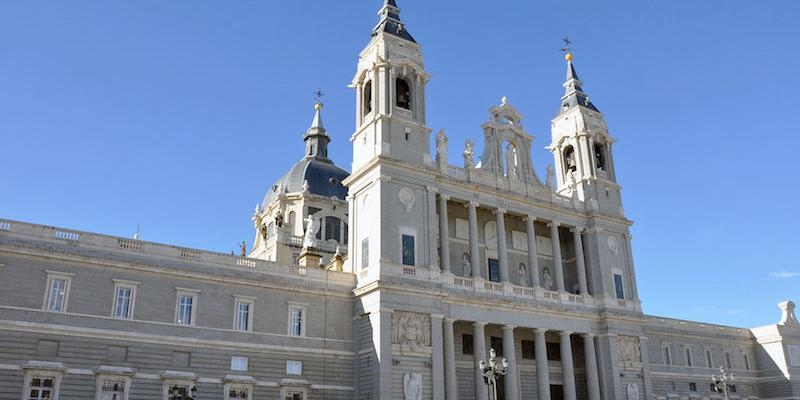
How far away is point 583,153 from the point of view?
52.2 meters

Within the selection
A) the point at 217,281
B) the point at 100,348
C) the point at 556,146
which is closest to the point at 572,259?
the point at 556,146

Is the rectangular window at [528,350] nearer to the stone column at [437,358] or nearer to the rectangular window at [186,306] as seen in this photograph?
the stone column at [437,358]

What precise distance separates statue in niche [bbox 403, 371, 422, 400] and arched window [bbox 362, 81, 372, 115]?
659 inches

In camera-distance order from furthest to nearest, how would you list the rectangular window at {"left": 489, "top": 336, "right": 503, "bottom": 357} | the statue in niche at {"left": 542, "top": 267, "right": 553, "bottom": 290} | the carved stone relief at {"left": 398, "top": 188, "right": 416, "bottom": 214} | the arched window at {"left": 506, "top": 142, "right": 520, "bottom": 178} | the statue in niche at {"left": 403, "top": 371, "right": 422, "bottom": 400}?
the statue in niche at {"left": 542, "top": 267, "right": 553, "bottom": 290} → the arched window at {"left": 506, "top": 142, "right": 520, "bottom": 178} → the rectangular window at {"left": 489, "top": 336, "right": 503, "bottom": 357} → the carved stone relief at {"left": 398, "top": 188, "right": 416, "bottom": 214} → the statue in niche at {"left": 403, "top": 371, "right": 422, "bottom": 400}

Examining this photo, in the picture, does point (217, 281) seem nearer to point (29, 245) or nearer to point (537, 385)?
point (29, 245)

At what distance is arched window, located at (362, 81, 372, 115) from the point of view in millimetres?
44531

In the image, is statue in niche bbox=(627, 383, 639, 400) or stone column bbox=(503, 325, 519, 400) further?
statue in niche bbox=(627, 383, 639, 400)

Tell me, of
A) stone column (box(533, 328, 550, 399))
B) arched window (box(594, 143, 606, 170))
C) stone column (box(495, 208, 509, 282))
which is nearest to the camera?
stone column (box(533, 328, 550, 399))

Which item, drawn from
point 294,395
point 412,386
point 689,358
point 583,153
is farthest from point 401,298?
point 689,358

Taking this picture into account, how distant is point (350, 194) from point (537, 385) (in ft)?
52.8

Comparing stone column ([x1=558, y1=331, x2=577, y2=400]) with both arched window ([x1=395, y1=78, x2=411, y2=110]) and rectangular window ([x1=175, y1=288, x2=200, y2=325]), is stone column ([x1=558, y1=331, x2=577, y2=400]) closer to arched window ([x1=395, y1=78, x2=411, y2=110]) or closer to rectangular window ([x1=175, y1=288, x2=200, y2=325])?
arched window ([x1=395, y1=78, x2=411, y2=110])

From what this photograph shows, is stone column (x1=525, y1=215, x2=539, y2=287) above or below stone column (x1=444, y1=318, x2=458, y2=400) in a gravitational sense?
above

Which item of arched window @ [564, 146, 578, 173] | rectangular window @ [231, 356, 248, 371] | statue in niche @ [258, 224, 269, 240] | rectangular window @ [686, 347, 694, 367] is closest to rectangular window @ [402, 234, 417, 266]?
rectangular window @ [231, 356, 248, 371]

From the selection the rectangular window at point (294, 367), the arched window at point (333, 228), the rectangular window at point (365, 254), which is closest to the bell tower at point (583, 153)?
the rectangular window at point (365, 254)
